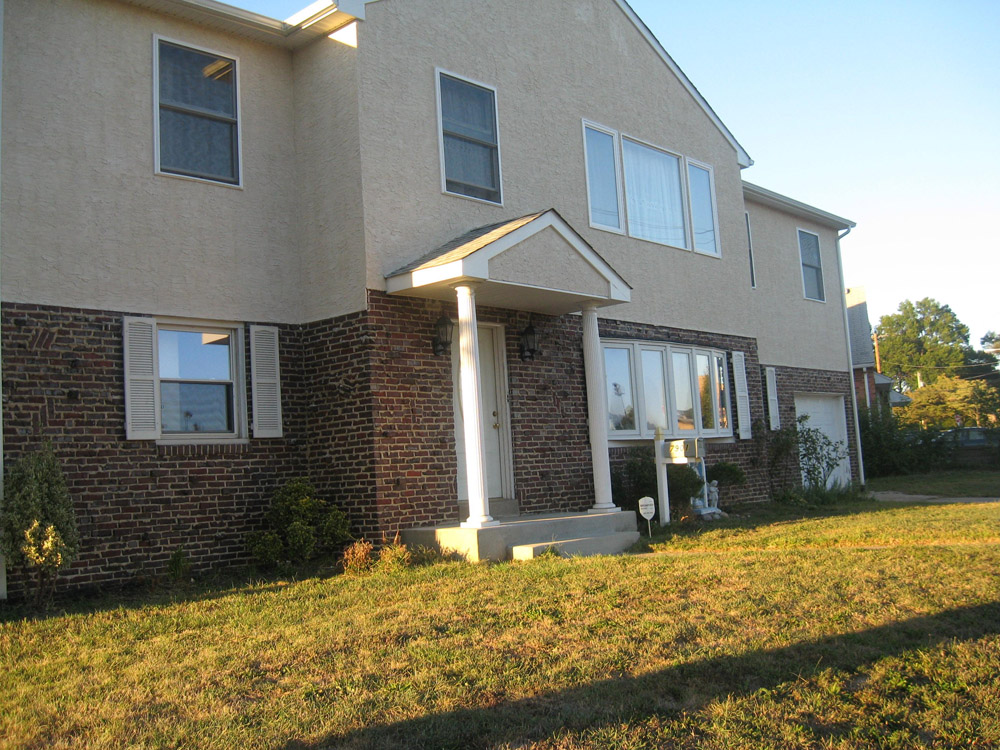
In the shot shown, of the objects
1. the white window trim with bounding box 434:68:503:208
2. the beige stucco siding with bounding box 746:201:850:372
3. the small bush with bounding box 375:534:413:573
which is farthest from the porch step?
the beige stucco siding with bounding box 746:201:850:372

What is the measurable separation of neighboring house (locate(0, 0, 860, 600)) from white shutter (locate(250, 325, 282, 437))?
0.03m

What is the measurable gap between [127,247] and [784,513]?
33.1 feet

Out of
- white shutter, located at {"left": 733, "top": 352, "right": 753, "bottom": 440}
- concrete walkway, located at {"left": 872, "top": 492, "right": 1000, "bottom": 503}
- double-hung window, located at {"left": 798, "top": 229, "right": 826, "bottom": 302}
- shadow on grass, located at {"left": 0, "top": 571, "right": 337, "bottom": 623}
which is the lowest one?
concrete walkway, located at {"left": 872, "top": 492, "right": 1000, "bottom": 503}

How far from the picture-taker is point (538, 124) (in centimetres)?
1252

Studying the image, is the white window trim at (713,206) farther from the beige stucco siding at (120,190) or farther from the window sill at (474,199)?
the beige stucco siding at (120,190)

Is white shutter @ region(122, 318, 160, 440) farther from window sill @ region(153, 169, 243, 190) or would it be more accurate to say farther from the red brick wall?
window sill @ region(153, 169, 243, 190)

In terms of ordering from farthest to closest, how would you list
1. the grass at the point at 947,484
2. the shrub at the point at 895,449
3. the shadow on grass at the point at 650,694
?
1. the shrub at the point at 895,449
2. the grass at the point at 947,484
3. the shadow on grass at the point at 650,694

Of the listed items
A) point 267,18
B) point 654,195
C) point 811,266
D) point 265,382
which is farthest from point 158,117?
point 811,266

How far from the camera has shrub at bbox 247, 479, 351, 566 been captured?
950 cm

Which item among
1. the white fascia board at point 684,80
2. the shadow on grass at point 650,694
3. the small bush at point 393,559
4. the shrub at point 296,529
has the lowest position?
the shadow on grass at point 650,694

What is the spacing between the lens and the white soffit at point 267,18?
9914mm

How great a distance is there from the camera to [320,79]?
10.7 meters

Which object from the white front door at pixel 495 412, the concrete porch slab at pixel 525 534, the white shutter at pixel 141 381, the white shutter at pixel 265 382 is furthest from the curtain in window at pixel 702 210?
the white shutter at pixel 141 381

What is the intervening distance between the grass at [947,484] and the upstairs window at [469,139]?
11.0m
